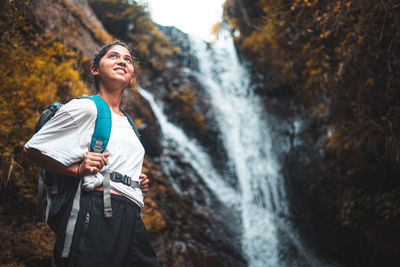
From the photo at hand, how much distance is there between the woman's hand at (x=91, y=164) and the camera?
148cm

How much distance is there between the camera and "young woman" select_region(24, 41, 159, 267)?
1.44 m

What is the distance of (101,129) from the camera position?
1606mm

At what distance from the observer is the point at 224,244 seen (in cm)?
533

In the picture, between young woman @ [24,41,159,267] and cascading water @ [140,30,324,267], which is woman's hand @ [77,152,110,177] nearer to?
young woman @ [24,41,159,267]

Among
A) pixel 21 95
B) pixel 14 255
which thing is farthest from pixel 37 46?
pixel 14 255

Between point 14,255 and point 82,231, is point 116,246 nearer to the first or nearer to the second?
point 82,231

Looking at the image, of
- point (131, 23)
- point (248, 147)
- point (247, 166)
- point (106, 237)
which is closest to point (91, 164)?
point (106, 237)

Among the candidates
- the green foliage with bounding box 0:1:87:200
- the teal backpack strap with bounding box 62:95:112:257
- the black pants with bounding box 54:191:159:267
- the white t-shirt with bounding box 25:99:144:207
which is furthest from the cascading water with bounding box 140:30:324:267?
the teal backpack strap with bounding box 62:95:112:257

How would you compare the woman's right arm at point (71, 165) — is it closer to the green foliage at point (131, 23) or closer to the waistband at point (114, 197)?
the waistband at point (114, 197)

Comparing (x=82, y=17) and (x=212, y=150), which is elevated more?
(x=82, y=17)

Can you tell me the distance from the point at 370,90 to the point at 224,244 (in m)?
4.05

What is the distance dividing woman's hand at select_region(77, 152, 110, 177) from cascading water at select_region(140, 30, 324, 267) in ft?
15.2

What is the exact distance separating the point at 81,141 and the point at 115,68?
0.62m

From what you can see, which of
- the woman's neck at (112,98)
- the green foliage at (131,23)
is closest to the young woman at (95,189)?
the woman's neck at (112,98)
